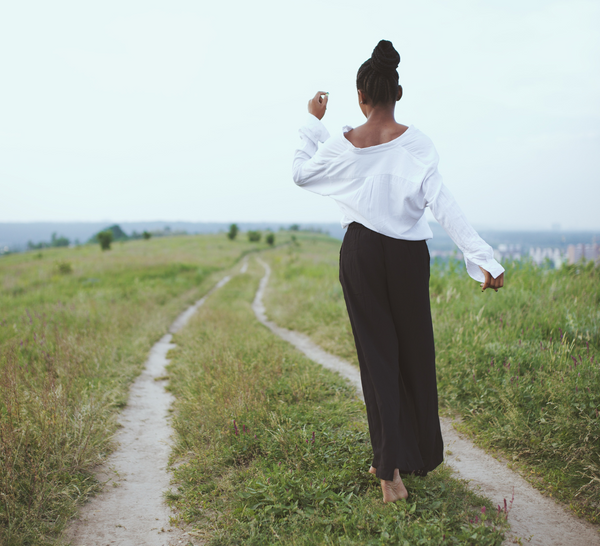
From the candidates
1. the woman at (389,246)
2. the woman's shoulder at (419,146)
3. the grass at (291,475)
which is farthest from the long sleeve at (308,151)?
the grass at (291,475)

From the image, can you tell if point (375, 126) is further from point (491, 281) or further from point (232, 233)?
point (232, 233)

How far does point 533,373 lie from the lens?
397 centimetres

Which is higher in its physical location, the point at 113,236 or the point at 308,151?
the point at 308,151

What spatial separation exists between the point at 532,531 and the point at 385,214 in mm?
2107

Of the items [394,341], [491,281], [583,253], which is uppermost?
[583,253]

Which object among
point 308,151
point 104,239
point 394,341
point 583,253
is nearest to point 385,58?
point 308,151

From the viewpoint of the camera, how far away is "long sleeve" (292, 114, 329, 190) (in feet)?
8.41

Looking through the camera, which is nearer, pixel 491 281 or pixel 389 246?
pixel 491 281

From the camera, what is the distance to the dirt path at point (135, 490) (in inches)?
100

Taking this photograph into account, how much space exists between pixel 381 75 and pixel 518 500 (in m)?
2.92

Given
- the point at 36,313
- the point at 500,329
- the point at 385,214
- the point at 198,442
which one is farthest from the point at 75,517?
the point at 36,313

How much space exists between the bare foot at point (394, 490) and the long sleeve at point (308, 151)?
189 centimetres

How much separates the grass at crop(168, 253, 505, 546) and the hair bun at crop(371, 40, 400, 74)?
8.37ft

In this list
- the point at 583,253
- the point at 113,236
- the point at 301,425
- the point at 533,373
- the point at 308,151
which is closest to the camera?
the point at 308,151
